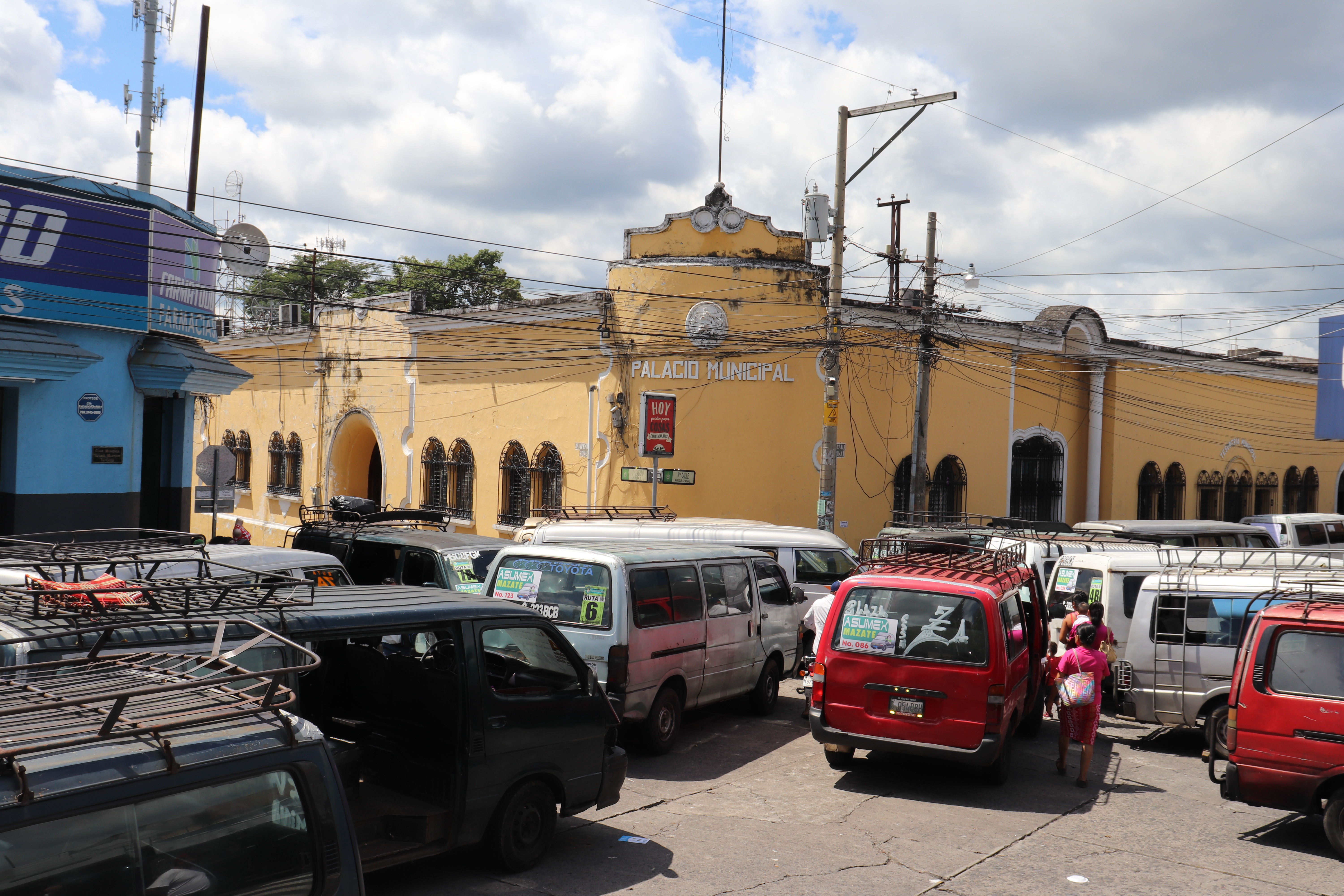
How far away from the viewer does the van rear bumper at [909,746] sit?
8297mm

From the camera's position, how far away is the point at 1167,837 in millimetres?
7711

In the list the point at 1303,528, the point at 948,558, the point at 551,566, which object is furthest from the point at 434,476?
the point at 1303,528

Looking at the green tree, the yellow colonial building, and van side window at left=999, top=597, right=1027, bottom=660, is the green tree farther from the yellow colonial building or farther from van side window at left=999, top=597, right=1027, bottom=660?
van side window at left=999, top=597, right=1027, bottom=660

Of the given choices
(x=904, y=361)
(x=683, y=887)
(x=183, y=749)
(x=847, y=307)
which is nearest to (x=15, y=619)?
(x=183, y=749)

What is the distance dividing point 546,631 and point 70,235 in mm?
11412

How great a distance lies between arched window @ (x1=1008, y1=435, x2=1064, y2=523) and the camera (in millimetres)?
26203

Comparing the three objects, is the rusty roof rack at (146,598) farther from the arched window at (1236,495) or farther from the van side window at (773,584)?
the arched window at (1236,495)

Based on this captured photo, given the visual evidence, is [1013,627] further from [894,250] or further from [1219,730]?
[894,250]

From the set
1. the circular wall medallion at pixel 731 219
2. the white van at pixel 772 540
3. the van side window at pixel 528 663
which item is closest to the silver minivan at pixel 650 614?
the van side window at pixel 528 663

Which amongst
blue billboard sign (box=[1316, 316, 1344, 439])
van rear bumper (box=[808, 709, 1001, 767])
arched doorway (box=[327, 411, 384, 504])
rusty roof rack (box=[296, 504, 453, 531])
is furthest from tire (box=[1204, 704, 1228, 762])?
arched doorway (box=[327, 411, 384, 504])

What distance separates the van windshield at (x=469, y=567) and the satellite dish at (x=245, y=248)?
1157 cm

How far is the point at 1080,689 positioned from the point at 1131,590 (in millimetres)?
3543

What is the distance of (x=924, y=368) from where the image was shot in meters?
19.9

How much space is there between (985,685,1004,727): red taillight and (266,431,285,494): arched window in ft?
88.2
